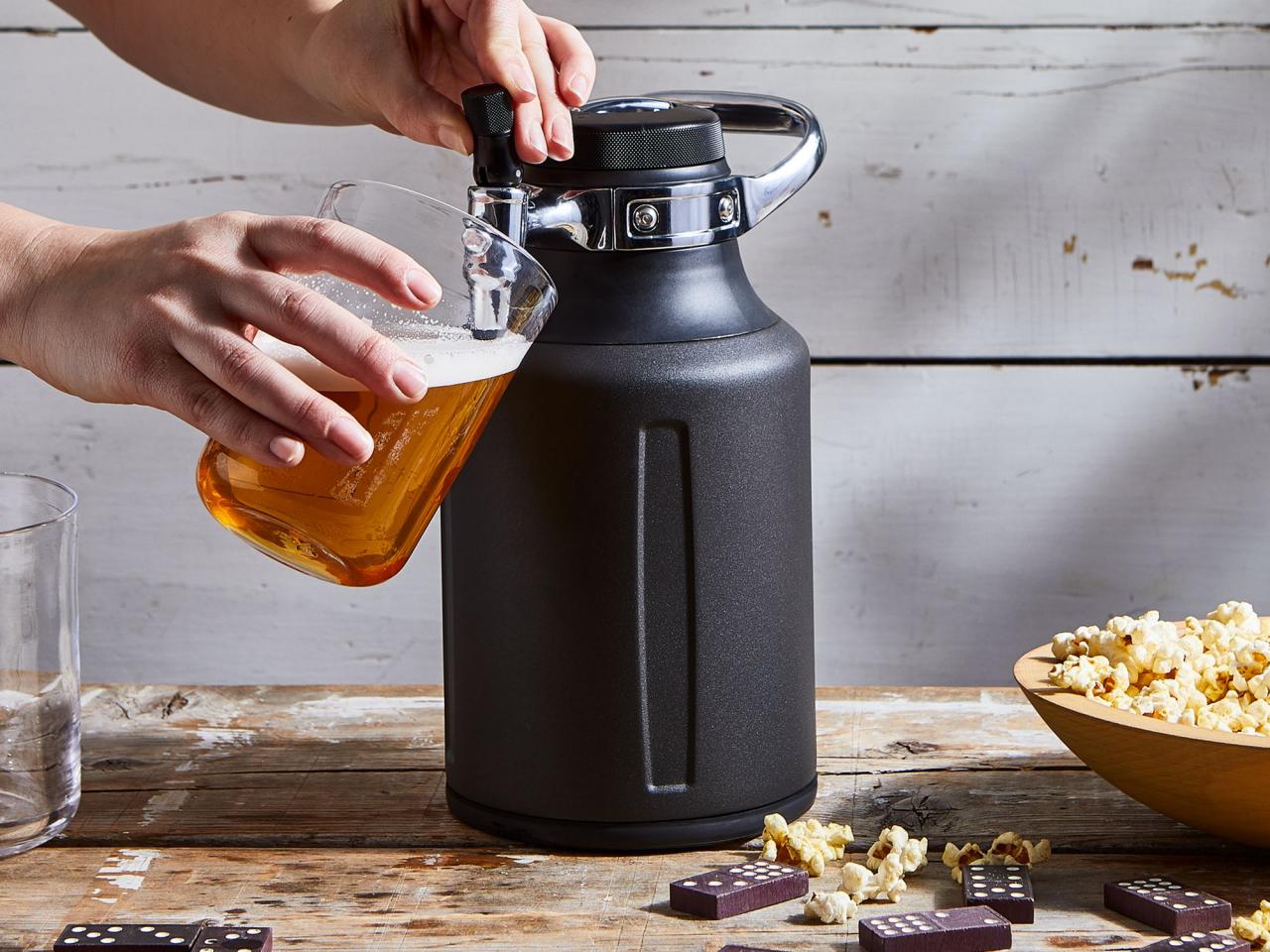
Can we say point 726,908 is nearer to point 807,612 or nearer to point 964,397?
point 807,612

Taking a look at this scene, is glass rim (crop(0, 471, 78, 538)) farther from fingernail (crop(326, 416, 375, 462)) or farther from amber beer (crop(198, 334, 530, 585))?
fingernail (crop(326, 416, 375, 462))

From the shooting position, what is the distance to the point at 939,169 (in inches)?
66.3

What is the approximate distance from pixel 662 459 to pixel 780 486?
0.26 feet

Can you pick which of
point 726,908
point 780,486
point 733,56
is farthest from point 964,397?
point 726,908

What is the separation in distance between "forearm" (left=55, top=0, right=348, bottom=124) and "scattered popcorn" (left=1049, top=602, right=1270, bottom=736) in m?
0.60

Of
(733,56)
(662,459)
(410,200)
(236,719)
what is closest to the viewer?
(410,200)

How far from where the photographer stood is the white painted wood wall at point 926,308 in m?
1.67

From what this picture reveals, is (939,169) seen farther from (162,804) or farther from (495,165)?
(162,804)

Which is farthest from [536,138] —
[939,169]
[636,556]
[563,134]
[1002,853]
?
[939,169]

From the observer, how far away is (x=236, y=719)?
3.59 feet

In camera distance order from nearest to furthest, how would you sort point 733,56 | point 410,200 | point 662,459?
point 410,200, point 662,459, point 733,56

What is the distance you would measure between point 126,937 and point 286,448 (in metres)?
0.25

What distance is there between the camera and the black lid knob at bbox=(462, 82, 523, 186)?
0.79 m

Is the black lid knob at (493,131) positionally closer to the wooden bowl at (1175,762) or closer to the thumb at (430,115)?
the thumb at (430,115)
